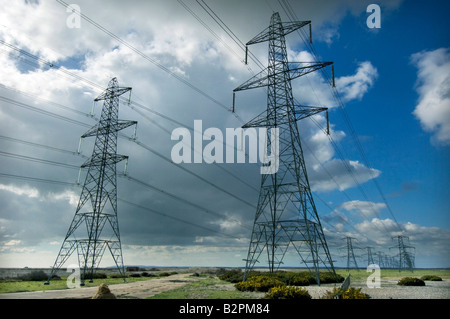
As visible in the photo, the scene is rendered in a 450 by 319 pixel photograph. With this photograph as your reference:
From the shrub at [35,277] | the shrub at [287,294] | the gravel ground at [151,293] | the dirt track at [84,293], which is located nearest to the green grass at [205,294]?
the gravel ground at [151,293]

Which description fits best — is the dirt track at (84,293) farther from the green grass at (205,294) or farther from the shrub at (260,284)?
the shrub at (260,284)

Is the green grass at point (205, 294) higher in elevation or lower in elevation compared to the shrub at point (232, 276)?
higher

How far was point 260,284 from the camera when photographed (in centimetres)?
2208

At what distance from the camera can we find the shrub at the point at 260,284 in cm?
2194

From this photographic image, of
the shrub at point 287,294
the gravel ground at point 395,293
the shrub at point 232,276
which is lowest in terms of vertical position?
the shrub at point 232,276

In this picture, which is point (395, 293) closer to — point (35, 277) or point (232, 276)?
point (232, 276)

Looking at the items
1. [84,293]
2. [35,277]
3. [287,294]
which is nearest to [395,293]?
[287,294]

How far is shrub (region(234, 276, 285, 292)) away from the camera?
2194 cm

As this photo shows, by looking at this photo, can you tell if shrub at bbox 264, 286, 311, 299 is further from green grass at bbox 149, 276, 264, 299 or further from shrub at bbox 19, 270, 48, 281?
shrub at bbox 19, 270, 48, 281

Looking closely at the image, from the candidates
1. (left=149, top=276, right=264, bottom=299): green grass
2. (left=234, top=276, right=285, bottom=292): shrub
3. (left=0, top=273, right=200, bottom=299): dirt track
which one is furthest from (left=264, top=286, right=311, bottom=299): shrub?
(left=0, top=273, right=200, bottom=299): dirt track
